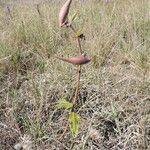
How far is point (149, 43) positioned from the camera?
2.73m

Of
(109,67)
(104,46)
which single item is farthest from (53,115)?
(104,46)

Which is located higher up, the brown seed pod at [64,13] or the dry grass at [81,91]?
the brown seed pod at [64,13]

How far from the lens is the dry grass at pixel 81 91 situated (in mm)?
1898

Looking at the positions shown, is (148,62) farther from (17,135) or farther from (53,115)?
(17,135)

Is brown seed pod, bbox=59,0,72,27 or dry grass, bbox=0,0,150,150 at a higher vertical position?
brown seed pod, bbox=59,0,72,27

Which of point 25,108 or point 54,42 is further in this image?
A: point 54,42

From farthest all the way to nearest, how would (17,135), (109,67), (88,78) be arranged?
(109,67) → (88,78) → (17,135)

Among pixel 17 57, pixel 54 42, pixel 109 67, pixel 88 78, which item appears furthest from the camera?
pixel 54 42

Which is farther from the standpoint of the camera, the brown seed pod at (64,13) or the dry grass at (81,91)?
the dry grass at (81,91)

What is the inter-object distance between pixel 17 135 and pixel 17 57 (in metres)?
0.87

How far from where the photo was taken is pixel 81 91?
2197mm

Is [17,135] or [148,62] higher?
[148,62]

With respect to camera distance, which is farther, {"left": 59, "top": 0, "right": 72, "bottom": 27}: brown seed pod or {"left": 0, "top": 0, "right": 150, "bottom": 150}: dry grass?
{"left": 0, "top": 0, "right": 150, "bottom": 150}: dry grass

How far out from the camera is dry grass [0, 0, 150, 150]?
6.23 ft
